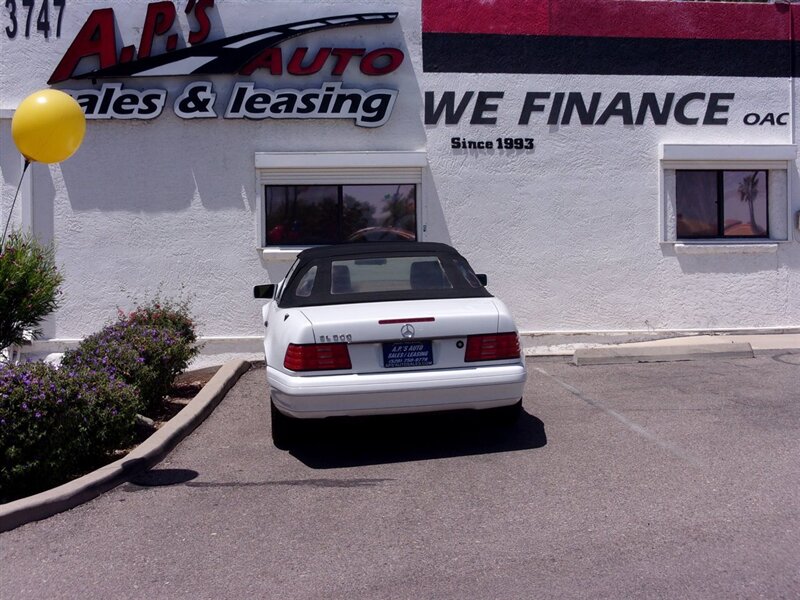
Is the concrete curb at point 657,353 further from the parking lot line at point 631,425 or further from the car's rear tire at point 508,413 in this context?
the car's rear tire at point 508,413

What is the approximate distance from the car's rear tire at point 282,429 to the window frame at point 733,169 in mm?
6732

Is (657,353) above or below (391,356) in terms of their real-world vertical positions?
below

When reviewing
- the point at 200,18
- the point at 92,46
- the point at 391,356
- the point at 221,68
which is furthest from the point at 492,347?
the point at 92,46

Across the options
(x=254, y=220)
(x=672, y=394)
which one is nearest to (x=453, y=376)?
(x=672, y=394)

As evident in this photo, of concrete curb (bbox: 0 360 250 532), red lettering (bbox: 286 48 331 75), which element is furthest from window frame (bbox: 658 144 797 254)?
concrete curb (bbox: 0 360 250 532)

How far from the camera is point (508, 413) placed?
6.77 meters

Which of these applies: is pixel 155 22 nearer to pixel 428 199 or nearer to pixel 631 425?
pixel 428 199

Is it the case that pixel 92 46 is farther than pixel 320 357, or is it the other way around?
pixel 92 46

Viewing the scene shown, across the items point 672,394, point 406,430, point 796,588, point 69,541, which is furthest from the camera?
point 672,394

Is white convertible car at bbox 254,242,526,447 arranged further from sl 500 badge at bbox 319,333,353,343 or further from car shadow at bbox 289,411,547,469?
car shadow at bbox 289,411,547,469

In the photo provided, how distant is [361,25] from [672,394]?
6171 millimetres

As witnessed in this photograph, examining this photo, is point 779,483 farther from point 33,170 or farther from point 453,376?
point 33,170

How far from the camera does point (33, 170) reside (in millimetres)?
10570

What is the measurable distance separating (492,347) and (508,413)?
900 mm
